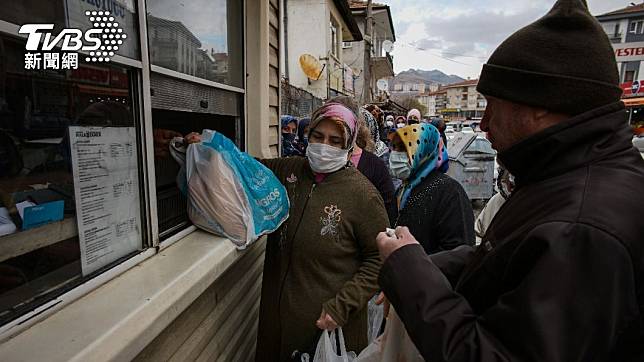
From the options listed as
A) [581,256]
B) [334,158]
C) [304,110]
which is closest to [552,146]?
[581,256]

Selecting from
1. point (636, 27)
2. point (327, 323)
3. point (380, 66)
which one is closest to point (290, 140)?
point (327, 323)

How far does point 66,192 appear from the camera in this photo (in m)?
1.21

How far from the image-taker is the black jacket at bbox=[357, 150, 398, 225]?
3.20 metres

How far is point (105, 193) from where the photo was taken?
1.36m

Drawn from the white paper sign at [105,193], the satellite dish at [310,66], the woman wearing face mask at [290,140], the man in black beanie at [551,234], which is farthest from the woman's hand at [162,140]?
the satellite dish at [310,66]

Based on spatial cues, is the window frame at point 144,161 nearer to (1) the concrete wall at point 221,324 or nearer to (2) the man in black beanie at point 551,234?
(1) the concrete wall at point 221,324

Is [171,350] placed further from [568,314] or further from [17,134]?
[568,314]

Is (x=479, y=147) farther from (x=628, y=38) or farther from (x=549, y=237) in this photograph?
(x=628, y=38)

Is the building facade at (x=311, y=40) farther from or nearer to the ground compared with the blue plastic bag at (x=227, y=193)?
farther from the ground

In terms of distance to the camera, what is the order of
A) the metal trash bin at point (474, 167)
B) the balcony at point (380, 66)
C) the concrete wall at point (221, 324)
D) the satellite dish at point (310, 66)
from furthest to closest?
the balcony at point (380, 66)
the satellite dish at point (310, 66)
the metal trash bin at point (474, 167)
the concrete wall at point (221, 324)

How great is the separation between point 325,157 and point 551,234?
1.37 meters

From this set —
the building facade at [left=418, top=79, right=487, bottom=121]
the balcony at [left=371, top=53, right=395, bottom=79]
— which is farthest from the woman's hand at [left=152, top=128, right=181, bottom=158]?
the building facade at [left=418, top=79, right=487, bottom=121]

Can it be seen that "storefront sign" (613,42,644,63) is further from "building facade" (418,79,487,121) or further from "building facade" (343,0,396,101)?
"building facade" (418,79,487,121)

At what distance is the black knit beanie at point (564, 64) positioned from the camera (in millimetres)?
932
